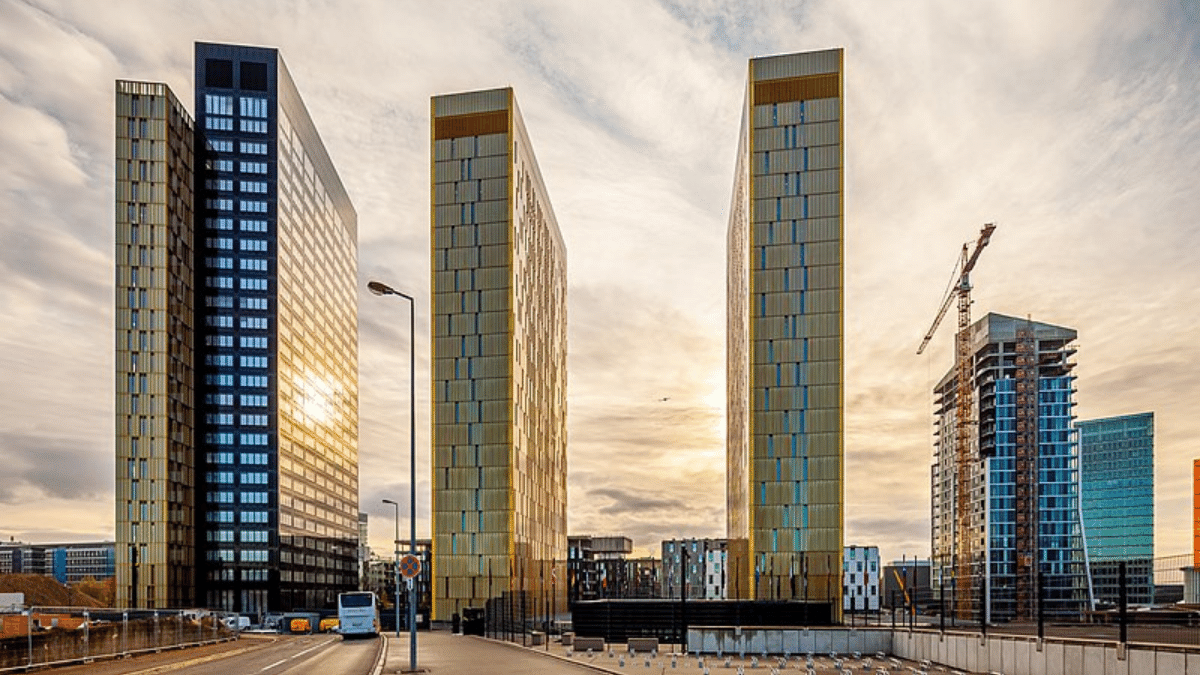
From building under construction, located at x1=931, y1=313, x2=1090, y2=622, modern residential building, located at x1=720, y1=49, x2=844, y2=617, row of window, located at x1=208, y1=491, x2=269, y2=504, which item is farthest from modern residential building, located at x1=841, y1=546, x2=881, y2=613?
row of window, located at x1=208, y1=491, x2=269, y2=504

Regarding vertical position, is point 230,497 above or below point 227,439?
below

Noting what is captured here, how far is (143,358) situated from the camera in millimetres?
133375

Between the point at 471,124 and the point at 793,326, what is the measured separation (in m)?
40.1

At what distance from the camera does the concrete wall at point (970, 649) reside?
19.9 metres

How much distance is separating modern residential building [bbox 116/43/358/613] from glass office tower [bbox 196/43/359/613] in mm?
216

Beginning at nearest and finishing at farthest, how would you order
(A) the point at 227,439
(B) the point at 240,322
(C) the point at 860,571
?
(A) the point at 227,439
(B) the point at 240,322
(C) the point at 860,571

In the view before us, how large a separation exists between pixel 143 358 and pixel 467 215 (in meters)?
55.8

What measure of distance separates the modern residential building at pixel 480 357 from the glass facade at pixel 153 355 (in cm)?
4866

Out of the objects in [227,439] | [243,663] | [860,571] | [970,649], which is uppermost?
[227,439]

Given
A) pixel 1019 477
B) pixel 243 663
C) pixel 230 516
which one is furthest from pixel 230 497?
pixel 1019 477

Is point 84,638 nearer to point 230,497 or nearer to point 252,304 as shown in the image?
point 230,497

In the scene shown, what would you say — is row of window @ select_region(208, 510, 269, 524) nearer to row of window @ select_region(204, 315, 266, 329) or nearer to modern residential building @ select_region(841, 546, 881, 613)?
row of window @ select_region(204, 315, 266, 329)

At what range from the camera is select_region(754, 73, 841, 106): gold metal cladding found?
9712cm

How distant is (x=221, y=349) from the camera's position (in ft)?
490
